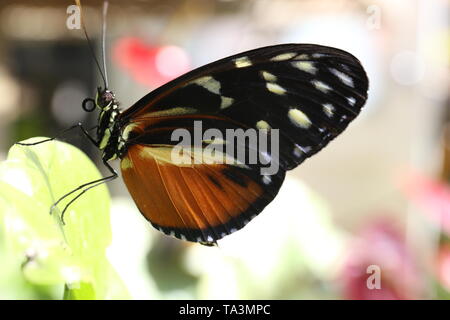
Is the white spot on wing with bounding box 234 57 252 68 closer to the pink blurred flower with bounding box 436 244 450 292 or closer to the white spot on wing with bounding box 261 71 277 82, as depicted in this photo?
the white spot on wing with bounding box 261 71 277 82

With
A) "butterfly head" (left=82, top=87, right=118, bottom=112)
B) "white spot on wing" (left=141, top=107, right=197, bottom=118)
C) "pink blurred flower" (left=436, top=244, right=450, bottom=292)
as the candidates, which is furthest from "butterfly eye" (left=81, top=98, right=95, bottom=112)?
"pink blurred flower" (left=436, top=244, right=450, bottom=292)

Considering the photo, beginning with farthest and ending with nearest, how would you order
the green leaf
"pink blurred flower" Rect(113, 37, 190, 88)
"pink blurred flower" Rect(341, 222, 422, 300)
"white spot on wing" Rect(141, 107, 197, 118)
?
"pink blurred flower" Rect(113, 37, 190, 88)
"pink blurred flower" Rect(341, 222, 422, 300)
"white spot on wing" Rect(141, 107, 197, 118)
the green leaf

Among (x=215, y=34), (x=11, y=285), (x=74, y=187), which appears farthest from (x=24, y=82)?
(x=74, y=187)

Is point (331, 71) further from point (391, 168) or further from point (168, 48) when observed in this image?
point (391, 168)

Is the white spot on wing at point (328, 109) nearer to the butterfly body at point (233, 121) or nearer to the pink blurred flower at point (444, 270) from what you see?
the butterfly body at point (233, 121)

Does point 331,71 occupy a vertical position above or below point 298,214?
above

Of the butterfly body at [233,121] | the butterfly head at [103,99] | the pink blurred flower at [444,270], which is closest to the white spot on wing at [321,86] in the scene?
the butterfly body at [233,121]
